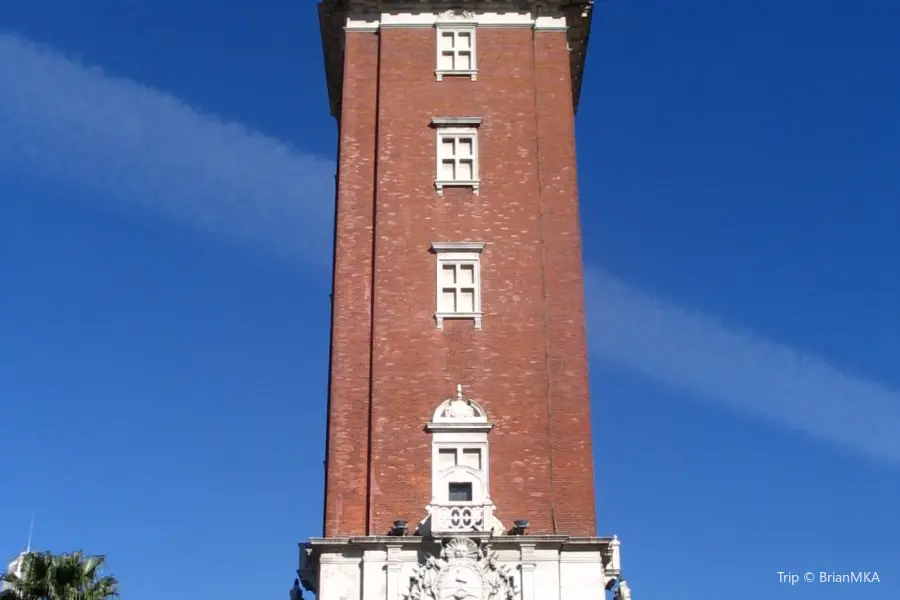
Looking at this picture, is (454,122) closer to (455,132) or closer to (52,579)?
(455,132)

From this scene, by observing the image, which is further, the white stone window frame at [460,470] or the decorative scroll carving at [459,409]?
the decorative scroll carving at [459,409]

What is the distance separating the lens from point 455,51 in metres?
42.2

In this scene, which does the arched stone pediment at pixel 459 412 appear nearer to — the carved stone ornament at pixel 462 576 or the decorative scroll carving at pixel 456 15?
the carved stone ornament at pixel 462 576

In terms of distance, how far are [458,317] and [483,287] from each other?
1217 mm

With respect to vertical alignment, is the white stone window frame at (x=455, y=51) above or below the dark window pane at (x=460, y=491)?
above

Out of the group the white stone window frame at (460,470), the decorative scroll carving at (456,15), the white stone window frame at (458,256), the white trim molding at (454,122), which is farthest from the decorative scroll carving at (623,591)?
the decorative scroll carving at (456,15)

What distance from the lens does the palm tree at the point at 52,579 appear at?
36.7 meters

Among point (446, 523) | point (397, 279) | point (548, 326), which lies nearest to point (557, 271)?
point (548, 326)

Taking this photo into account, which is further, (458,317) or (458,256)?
(458,256)

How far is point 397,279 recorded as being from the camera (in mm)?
38188

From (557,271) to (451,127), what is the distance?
5759 mm

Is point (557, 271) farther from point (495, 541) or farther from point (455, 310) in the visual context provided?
point (495, 541)

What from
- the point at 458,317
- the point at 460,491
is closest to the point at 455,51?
the point at 458,317

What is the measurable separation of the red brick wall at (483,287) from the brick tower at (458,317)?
0.05 meters
